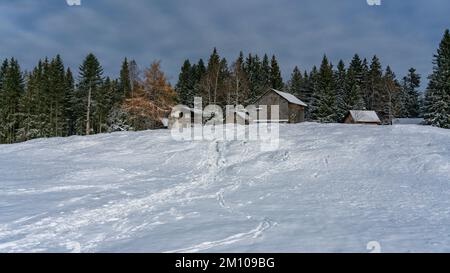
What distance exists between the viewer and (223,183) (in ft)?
43.1

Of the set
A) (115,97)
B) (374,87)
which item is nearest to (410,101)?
(374,87)

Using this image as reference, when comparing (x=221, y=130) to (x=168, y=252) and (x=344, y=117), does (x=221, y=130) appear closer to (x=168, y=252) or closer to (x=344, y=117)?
(x=168, y=252)

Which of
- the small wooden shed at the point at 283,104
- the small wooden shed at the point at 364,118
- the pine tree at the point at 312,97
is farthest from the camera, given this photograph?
the pine tree at the point at 312,97

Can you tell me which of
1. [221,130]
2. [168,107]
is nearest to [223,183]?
[221,130]

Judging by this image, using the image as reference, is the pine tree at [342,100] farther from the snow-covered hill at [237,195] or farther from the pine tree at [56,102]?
the pine tree at [56,102]

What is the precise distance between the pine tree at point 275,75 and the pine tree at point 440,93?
106 feet

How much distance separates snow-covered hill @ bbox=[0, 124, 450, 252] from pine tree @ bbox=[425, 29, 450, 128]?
32931 mm

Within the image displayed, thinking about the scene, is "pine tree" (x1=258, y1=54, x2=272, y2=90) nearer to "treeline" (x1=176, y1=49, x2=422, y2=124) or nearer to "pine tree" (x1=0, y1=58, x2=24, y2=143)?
"treeline" (x1=176, y1=49, x2=422, y2=124)

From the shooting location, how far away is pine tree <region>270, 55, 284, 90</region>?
7973cm

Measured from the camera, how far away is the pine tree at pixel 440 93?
157 feet

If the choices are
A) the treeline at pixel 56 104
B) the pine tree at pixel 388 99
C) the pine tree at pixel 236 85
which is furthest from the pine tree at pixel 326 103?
the treeline at pixel 56 104

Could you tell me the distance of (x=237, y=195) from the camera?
11250 mm

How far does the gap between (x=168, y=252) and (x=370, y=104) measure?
74317 mm

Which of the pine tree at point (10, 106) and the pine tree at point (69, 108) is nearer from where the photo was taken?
the pine tree at point (10, 106)
